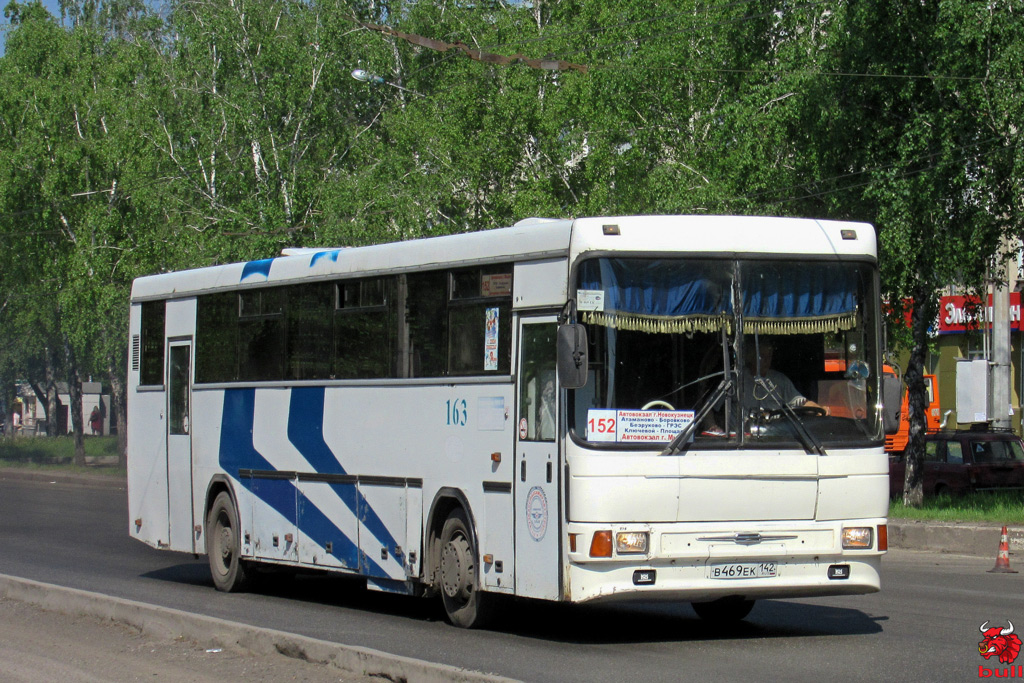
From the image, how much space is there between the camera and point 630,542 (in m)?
9.70

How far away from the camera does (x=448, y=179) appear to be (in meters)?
32.5

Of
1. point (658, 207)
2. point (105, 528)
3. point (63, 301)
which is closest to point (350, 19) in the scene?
point (63, 301)

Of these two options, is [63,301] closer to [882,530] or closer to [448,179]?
[448,179]

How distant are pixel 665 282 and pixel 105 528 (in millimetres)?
16206

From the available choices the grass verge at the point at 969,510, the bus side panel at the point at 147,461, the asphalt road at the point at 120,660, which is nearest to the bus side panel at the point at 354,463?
the bus side panel at the point at 147,461

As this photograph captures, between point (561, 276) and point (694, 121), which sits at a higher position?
point (694, 121)

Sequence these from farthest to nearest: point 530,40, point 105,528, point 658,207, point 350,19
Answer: point 350,19 → point 530,40 → point 658,207 → point 105,528

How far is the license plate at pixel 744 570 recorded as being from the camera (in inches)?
389

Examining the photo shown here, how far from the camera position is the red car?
94.1ft

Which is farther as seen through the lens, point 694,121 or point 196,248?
point 196,248

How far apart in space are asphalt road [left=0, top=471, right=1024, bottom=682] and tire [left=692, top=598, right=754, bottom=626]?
4.3 inches

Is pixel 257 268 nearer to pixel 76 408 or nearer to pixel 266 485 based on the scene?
pixel 266 485

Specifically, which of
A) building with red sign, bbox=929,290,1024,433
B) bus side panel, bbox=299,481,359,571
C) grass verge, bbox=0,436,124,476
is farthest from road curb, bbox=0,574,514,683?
building with red sign, bbox=929,290,1024,433

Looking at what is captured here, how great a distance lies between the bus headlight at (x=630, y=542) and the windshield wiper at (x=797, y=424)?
4.33 ft
